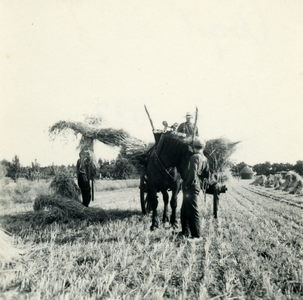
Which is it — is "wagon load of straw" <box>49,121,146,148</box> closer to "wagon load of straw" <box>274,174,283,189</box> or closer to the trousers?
the trousers

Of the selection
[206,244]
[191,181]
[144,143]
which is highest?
[144,143]

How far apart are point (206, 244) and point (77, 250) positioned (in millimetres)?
2052

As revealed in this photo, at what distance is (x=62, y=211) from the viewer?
641 cm

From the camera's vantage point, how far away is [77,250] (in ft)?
12.9

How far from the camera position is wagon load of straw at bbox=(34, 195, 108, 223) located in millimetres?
6328

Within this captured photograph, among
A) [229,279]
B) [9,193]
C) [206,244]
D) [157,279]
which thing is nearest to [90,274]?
[157,279]

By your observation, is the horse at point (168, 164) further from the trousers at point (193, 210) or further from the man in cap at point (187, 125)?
the man in cap at point (187, 125)

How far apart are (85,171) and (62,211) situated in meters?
1.32

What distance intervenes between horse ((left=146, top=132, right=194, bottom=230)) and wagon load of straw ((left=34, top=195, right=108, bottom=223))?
1838 millimetres

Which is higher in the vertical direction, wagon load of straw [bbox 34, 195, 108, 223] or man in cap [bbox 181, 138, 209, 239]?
man in cap [bbox 181, 138, 209, 239]

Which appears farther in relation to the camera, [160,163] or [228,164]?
[228,164]

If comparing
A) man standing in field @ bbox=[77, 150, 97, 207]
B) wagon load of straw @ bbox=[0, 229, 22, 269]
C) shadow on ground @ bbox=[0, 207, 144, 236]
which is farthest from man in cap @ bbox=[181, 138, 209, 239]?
man standing in field @ bbox=[77, 150, 97, 207]

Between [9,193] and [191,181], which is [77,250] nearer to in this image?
[191,181]

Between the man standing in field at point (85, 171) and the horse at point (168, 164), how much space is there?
2181mm
